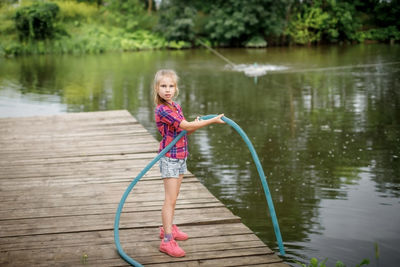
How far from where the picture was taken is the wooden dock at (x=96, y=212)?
10.5 feet

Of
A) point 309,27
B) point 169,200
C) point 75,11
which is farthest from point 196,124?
point 75,11

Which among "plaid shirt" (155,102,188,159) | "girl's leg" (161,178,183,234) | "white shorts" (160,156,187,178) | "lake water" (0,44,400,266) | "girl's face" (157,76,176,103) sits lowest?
"lake water" (0,44,400,266)

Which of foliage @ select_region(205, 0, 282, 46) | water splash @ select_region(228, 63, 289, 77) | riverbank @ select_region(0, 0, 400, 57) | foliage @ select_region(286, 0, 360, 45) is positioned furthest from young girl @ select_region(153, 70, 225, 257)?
foliage @ select_region(286, 0, 360, 45)

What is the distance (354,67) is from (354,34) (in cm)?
1230

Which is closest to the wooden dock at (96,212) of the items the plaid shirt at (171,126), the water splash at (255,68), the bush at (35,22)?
the plaid shirt at (171,126)

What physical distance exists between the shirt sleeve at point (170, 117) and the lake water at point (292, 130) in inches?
70.7

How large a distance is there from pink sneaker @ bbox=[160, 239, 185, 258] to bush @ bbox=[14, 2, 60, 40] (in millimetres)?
23618

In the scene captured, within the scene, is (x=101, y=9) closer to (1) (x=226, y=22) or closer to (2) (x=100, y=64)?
(1) (x=226, y=22)

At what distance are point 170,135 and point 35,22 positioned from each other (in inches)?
952

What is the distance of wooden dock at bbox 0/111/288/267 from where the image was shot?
3188 millimetres

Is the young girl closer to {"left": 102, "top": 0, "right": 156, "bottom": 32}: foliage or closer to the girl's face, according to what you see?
the girl's face

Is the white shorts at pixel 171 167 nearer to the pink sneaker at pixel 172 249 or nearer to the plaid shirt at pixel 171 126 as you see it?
the plaid shirt at pixel 171 126

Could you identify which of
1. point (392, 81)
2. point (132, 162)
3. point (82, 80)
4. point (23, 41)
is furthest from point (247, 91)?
point (23, 41)

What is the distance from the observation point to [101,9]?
3014 centimetres
